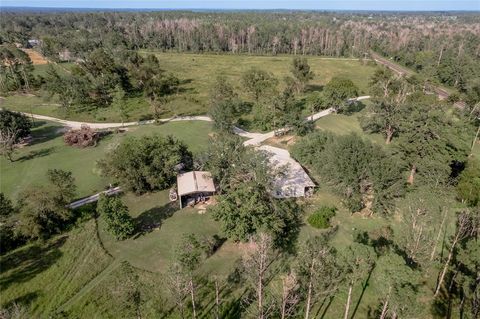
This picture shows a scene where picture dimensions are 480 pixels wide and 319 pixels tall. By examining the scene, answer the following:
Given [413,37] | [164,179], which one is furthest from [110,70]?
[413,37]

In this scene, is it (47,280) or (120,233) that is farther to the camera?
(120,233)

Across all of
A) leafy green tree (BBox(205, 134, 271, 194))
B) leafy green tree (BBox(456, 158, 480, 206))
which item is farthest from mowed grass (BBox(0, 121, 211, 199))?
leafy green tree (BBox(456, 158, 480, 206))

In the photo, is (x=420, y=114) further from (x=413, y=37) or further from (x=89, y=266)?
(x=413, y=37)

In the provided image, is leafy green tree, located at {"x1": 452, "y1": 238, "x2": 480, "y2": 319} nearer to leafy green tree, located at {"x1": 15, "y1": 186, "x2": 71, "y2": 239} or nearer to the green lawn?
the green lawn

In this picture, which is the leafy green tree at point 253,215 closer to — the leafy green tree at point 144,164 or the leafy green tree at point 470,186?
the leafy green tree at point 144,164

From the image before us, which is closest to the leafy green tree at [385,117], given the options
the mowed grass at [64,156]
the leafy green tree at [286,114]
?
the leafy green tree at [286,114]

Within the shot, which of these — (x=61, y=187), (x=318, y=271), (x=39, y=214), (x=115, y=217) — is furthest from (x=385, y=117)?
(x=39, y=214)

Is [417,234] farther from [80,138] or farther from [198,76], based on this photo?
[198,76]
